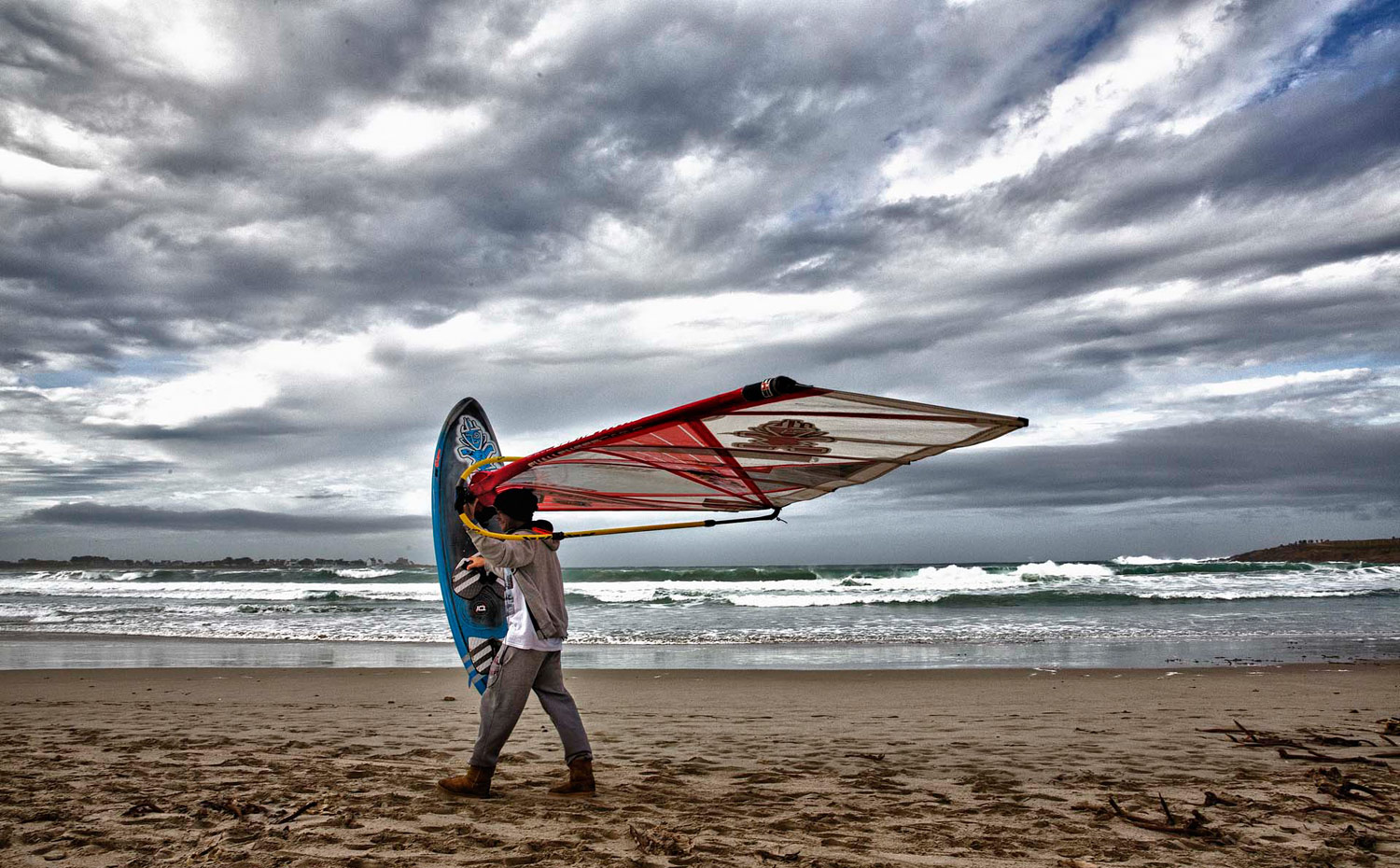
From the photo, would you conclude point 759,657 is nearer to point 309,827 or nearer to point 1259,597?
point 309,827

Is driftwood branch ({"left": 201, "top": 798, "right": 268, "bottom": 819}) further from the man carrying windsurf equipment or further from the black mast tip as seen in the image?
the black mast tip

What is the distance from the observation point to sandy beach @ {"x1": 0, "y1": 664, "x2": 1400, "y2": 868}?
128 inches

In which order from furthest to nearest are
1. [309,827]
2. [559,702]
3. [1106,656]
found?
1. [1106,656]
2. [559,702]
3. [309,827]

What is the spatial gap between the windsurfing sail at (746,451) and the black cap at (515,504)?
0.23 m

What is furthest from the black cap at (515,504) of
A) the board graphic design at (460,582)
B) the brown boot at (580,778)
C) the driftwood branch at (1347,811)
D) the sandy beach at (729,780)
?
the driftwood branch at (1347,811)

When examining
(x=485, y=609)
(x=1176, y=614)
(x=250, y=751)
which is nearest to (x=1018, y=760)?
(x=485, y=609)

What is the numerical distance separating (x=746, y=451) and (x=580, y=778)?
5.90ft

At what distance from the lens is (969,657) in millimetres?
11625

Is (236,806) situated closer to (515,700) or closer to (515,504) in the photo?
(515,700)

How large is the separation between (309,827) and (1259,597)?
2682cm

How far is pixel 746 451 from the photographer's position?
13.6ft

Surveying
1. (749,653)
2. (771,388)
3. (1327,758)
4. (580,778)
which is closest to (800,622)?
(749,653)

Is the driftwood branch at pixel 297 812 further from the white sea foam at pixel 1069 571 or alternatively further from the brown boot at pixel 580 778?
the white sea foam at pixel 1069 571

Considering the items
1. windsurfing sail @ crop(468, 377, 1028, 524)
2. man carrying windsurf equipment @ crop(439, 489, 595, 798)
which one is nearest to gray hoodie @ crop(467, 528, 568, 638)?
man carrying windsurf equipment @ crop(439, 489, 595, 798)
